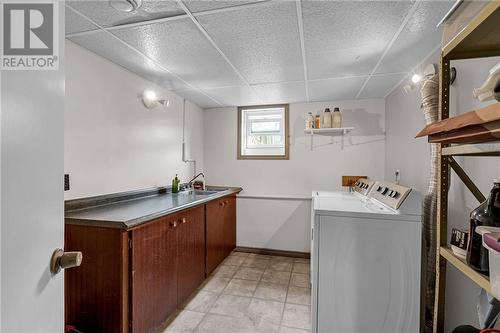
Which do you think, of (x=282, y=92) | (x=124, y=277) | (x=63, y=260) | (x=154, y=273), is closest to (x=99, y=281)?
(x=124, y=277)

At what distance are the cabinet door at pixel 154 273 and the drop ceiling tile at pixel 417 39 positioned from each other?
212 centimetres

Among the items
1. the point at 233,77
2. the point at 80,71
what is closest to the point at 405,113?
the point at 233,77

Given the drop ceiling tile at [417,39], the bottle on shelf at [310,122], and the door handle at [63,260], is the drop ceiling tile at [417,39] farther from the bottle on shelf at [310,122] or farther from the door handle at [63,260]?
the door handle at [63,260]

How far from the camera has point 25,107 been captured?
1.73ft

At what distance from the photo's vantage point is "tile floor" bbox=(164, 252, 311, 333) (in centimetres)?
181

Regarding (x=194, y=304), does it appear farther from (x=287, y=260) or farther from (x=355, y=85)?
(x=355, y=85)

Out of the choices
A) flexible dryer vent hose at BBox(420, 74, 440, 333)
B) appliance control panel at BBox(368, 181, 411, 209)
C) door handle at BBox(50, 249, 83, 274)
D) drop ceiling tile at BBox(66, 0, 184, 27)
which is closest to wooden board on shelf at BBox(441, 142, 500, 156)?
appliance control panel at BBox(368, 181, 411, 209)

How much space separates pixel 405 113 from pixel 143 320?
2.92 metres

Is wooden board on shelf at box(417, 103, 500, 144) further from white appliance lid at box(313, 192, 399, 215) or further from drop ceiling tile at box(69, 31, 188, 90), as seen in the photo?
drop ceiling tile at box(69, 31, 188, 90)

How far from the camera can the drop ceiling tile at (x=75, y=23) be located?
4.50 feet

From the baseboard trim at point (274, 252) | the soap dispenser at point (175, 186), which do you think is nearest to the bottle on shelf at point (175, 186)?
the soap dispenser at point (175, 186)

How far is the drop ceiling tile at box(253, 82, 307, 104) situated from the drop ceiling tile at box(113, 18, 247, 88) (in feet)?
1.26

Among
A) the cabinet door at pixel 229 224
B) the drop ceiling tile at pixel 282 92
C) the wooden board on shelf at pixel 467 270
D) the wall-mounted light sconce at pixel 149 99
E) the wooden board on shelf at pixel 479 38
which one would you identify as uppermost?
the drop ceiling tile at pixel 282 92

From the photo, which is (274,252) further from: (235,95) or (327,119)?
(235,95)
